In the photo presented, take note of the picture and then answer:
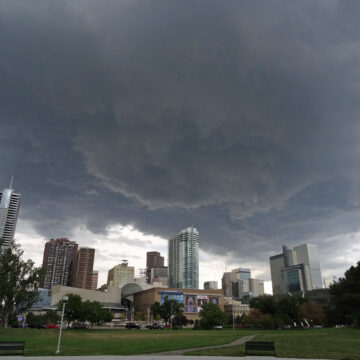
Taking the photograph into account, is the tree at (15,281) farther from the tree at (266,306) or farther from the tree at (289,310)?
A: the tree at (266,306)

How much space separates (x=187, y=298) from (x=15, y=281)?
388ft

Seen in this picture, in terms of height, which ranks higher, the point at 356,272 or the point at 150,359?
the point at 356,272

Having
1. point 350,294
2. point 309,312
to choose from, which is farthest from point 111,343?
point 309,312

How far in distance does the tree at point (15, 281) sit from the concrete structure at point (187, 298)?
3948 inches

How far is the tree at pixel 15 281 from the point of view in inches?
2281

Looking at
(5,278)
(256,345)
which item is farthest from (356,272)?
(5,278)

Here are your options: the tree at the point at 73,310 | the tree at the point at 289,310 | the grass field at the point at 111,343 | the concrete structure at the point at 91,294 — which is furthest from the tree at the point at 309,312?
the concrete structure at the point at 91,294

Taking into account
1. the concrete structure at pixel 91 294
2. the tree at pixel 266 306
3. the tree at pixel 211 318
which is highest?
Answer: the concrete structure at pixel 91 294

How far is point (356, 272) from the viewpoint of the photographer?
75750 mm

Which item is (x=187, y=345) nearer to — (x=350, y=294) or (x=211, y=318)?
(x=350, y=294)

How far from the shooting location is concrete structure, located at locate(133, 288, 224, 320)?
160 meters

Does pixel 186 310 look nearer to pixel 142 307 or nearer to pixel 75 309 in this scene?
pixel 142 307

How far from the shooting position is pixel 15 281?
194 feet

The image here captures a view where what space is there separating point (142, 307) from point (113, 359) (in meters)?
169
